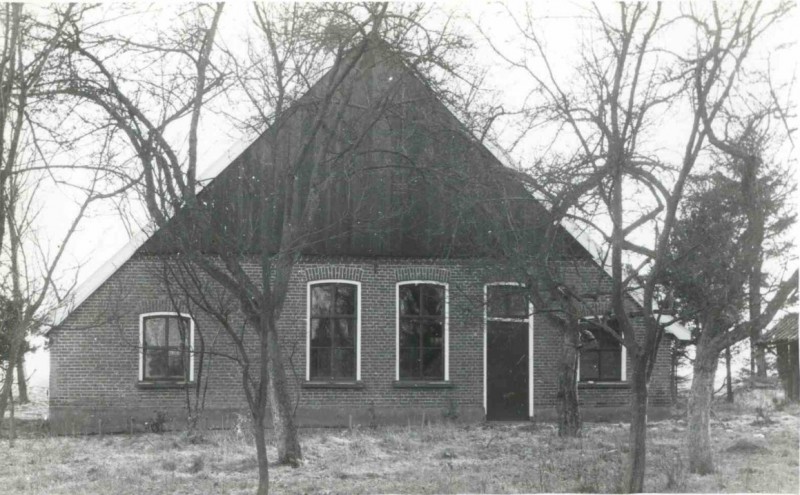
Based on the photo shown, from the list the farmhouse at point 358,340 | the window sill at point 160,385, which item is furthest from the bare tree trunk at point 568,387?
the window sill at point 160,385

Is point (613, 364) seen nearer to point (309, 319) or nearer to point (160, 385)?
point (309, 319)

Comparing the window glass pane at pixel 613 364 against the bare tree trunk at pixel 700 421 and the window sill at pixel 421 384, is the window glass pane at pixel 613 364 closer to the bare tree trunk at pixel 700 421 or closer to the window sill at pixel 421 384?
the window sill at pixel 421 384

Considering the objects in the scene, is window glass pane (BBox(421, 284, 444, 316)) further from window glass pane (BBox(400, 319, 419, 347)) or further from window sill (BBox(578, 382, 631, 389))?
window sill (BBox(578, 382, 631, 389))

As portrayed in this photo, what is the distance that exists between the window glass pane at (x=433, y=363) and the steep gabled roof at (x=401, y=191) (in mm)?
1857

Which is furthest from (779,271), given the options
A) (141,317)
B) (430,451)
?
(141,317)

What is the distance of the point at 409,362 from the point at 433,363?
46 cm

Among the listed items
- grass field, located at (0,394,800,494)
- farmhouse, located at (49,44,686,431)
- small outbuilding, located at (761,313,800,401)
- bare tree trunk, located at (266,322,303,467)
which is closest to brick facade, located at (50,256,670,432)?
farmhouse, located at (49,44,686,431)

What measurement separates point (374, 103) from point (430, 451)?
5178mm

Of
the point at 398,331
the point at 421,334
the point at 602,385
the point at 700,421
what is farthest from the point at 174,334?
the point at 700,421

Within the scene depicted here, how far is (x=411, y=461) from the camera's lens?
464 inches

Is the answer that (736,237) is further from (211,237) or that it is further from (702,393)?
(211,237)

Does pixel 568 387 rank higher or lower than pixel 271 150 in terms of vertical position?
lower

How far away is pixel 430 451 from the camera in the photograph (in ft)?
41.5

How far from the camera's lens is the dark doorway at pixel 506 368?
16453 millimetres
